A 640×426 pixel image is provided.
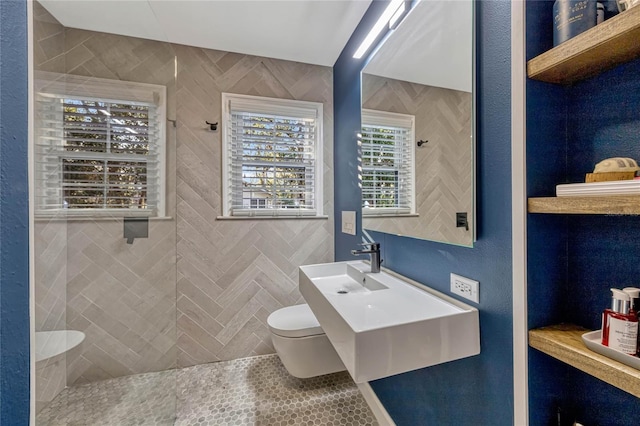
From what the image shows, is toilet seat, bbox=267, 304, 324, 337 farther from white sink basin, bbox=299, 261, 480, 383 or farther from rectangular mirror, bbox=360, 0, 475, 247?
rectangular mirror, bbox=360, 0, 475, 247

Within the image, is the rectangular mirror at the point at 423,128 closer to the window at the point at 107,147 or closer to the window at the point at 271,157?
the window at the point at 271,157

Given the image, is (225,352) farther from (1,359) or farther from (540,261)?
(540,261)

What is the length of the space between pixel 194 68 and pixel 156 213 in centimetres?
123

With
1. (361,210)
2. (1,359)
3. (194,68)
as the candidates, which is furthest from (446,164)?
(194,68)

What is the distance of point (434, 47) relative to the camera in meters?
1.25

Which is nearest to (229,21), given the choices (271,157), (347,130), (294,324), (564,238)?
(271,157)

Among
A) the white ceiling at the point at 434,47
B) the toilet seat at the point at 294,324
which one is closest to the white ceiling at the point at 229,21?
the white ceiling at the point at 434,47

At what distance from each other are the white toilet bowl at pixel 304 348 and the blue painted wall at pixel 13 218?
124cm

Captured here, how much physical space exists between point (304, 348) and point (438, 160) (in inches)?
55.4

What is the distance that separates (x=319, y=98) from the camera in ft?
8.21

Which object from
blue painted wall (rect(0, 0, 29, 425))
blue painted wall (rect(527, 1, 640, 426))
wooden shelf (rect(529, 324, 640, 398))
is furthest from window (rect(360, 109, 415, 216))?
blue painted wall (rect(0, 0, 29, 425))

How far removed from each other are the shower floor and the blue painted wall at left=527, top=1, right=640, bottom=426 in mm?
1202

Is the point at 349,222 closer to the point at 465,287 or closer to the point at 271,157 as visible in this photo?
the point at 271,157

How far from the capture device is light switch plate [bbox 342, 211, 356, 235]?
215cm
